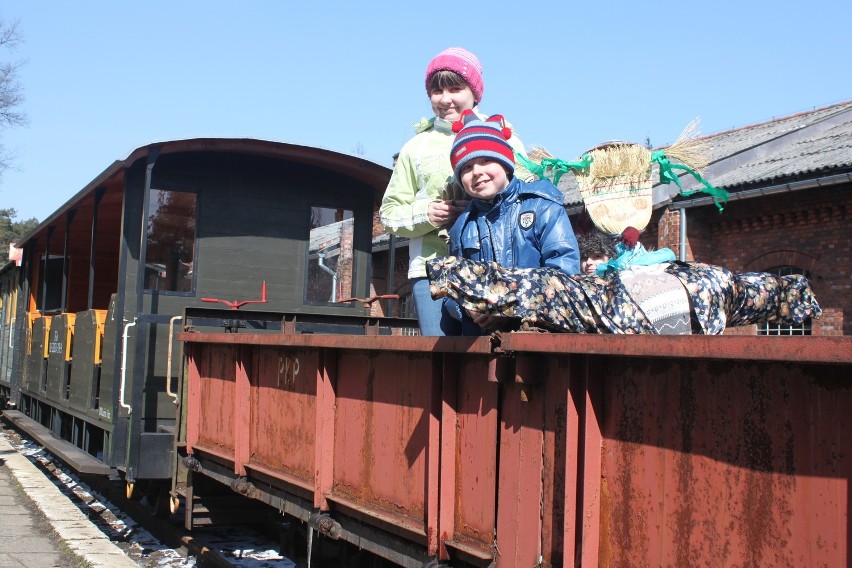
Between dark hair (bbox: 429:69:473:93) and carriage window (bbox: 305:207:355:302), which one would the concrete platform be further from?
dark hair (bbox: 429:69:473:93)

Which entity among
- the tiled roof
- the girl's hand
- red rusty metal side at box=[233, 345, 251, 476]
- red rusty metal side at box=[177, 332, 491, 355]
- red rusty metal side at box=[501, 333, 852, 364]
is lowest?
red rusty metal side at box=[233, 345, 251, 476]

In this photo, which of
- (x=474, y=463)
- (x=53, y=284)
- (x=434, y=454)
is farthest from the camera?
(x=53, y=284)

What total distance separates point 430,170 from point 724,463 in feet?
7.47

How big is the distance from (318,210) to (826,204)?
7984 millimetres

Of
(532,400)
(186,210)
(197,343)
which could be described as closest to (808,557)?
(532,400)

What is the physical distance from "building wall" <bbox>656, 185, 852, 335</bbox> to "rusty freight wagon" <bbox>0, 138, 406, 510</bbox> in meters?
6.83

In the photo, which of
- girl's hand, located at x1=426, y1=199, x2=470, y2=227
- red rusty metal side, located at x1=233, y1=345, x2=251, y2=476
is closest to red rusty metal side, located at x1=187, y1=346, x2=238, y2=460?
red rusty metal side, located at x1=233, y1=345, x2=251, y2=476

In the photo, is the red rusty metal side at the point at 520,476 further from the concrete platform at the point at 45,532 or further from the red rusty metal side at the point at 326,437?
the concrete platform at the point at 45,532

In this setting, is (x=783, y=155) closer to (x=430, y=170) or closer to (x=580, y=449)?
(x=430, y=170)

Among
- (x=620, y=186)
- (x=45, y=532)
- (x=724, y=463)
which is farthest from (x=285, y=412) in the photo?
(x=45, y=532)

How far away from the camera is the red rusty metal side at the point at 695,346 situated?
1.82m

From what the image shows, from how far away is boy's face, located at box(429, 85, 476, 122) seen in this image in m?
4.16

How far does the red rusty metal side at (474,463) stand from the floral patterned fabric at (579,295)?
0.26m

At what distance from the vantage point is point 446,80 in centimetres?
412
